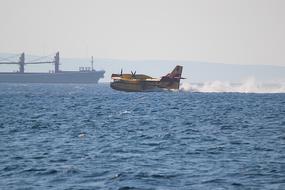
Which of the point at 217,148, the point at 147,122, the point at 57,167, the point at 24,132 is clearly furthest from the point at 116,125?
the point at 57,167

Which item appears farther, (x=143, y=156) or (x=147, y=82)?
(x=147, y=82)

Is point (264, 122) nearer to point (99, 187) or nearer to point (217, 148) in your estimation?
point (217, 148)

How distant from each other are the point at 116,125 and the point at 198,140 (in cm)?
1626

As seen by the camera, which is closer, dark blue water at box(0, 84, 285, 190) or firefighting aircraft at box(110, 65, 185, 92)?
dark blue water at box(0, 84, 285, 190)

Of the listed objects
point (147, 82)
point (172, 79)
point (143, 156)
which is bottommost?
point (143, 156)

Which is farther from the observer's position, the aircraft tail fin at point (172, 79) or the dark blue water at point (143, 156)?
the aircraft tail fin at point (172, 79)

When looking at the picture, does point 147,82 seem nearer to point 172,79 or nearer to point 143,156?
point 172,79

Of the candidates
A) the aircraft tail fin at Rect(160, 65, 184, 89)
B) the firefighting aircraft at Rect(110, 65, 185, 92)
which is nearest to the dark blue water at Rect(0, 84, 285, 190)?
the firefighting aircraft at Rect(110, 65, 185, 92)

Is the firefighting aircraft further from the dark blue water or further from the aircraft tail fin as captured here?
the dark blue water

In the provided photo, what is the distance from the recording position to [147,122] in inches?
2522

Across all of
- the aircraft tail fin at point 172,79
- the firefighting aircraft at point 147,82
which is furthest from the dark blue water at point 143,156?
the aircraft tail fin at point 172,79

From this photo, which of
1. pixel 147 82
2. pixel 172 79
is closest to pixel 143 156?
pixel 147 82

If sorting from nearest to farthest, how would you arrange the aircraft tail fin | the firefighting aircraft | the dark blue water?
the dark blue water
the firefighting aircraft
the aircraft tail fin

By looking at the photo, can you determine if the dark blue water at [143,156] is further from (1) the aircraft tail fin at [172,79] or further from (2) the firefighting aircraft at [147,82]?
(1) the aircraft tail fin at [172,79]
